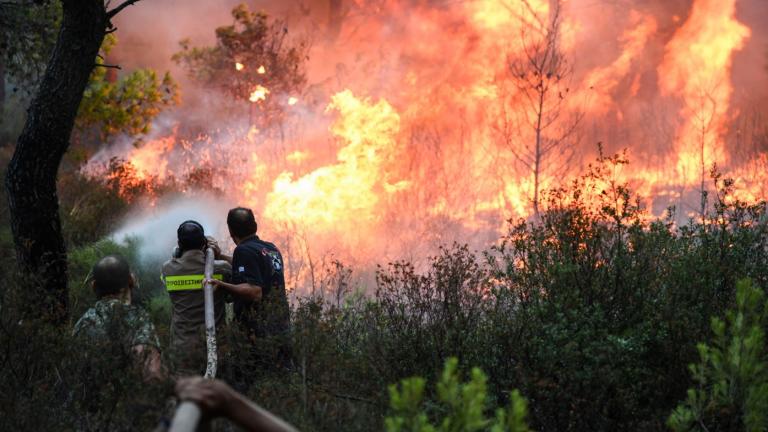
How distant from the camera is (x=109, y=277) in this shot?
4469mm

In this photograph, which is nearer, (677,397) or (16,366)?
(16,366)

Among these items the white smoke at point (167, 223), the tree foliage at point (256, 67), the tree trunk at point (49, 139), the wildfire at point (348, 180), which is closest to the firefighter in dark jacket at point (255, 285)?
the tree trunk at point (49, 139)

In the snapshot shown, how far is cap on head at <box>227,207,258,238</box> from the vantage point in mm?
5414

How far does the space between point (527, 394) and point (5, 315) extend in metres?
2.91

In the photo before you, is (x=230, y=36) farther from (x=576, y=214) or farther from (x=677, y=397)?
(x=677, y=397)

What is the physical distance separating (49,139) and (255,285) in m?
2.12

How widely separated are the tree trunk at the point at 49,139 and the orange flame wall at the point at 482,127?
6.71m

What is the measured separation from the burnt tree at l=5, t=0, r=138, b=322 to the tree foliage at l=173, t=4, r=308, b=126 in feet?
43.6

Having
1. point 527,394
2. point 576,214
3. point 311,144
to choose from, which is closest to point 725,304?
point 576,214

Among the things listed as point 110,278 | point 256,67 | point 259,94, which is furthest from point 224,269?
point 256,67

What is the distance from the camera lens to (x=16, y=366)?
431 centimetres

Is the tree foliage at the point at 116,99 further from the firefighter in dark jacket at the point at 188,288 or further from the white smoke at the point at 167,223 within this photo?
the firefighter in dark jacket at the point at 188,288

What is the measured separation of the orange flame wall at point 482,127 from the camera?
14484 millimetres

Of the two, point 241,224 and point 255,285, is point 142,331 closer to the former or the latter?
point 255,285
